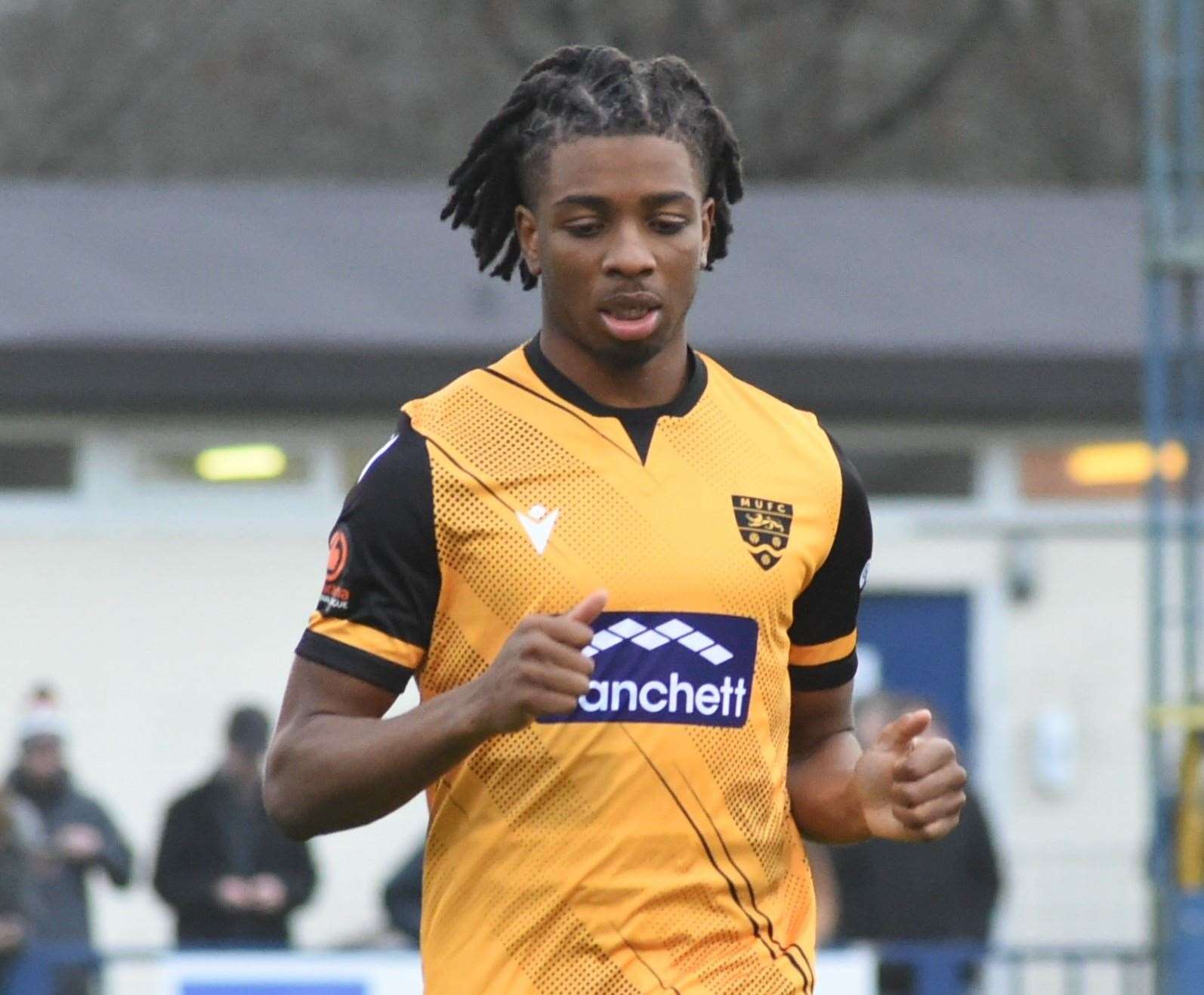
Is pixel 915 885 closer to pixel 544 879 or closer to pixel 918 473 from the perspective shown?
pixel 918 473

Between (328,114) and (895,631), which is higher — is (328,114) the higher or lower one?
the higher one

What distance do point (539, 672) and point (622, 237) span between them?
630 mm

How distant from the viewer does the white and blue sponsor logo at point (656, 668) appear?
3205 mm

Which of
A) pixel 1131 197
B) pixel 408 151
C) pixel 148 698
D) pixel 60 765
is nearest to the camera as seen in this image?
pixel 60 765

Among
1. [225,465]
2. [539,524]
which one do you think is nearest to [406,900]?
[225,465]

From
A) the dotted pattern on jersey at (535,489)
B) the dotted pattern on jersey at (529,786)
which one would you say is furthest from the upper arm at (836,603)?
the dotted pattern on jersey at (529,786)

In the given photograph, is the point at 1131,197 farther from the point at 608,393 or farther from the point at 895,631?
the point at 608,393

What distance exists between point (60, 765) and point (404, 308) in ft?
11.3

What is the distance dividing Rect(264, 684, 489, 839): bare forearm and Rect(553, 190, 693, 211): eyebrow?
65cm

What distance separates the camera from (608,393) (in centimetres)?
340

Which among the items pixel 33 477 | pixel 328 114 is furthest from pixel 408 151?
pixel 33 477

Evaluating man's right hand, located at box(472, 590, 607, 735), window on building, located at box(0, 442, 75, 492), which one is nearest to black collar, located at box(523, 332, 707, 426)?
man's right hand, located at box(472, 590, 607, 735)

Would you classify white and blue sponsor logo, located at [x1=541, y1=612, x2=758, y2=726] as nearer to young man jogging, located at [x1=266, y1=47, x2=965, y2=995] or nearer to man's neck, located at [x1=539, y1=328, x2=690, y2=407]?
young man jogging, located at [x1=266, y1=47, x2=965, y2=995]

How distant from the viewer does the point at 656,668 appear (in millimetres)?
3215
